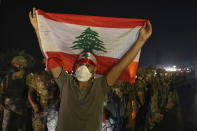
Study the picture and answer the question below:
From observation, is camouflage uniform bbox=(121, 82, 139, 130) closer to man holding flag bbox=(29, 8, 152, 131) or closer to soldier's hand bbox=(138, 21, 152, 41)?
man holding flag bbox=(29, 8, 152, 131)

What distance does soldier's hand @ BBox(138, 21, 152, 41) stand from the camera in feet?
7.86

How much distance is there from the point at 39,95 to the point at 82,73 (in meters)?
3.44

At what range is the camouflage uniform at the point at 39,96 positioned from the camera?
16.8ft

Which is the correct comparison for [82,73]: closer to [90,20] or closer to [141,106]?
[90,20]

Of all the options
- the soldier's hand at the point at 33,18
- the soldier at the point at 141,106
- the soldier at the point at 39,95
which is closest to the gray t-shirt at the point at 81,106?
the soldier's hand at the point at 33,18

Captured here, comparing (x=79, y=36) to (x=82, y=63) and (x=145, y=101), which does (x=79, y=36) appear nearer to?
(x=82, y=63)

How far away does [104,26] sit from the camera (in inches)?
114

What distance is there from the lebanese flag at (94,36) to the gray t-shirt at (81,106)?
544mm

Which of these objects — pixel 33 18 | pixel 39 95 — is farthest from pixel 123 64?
pixel 39 95

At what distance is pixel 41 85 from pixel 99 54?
305 cm

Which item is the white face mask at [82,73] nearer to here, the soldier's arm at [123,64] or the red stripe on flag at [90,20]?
the soldier's arm at [123,64]

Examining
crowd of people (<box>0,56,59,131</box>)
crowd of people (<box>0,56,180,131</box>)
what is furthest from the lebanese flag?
crowd of people (<box>0,56,59,131</box>)

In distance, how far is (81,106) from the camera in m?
2.18

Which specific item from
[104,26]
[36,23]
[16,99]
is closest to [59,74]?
[36,23]
